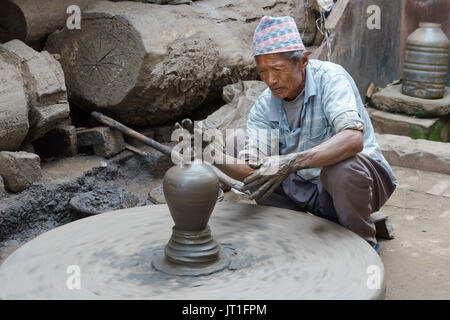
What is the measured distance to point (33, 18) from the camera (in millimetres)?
4340

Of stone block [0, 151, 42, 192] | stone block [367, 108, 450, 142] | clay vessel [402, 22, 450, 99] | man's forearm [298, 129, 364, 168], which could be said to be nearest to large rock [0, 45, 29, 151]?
stone block [0, 151, 42, 192]

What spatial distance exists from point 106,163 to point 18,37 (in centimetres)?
111

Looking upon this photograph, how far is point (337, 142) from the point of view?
2818 millimetres

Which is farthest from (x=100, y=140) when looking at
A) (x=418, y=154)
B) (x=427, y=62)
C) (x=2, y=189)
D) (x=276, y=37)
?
(x=427, y=62)

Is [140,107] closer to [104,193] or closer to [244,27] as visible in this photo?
[104,193]

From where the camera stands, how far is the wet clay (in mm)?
2461

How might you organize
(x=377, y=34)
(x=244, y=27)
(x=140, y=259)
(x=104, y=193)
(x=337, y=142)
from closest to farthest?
(x=140, y=259) < (x=337, y=142) < (x=104, y=193) < (x=244, y=27) < (x=377, y=34)

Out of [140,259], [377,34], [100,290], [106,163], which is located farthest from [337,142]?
[377,34]

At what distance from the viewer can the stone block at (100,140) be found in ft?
14.9

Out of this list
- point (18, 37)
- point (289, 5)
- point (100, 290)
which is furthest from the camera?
point (289, 5)

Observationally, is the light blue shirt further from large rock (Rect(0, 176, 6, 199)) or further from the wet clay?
large rock (Rect(0, 176, 6, 199))

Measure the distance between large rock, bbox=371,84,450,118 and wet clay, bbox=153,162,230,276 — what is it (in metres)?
4.14

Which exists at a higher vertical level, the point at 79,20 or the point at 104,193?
the point at 79,20

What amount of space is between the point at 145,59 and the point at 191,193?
2.12 meters
